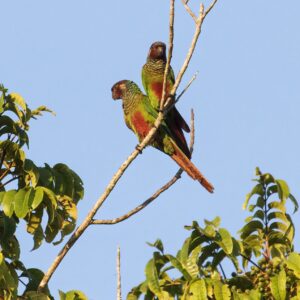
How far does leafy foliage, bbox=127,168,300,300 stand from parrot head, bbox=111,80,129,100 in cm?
381

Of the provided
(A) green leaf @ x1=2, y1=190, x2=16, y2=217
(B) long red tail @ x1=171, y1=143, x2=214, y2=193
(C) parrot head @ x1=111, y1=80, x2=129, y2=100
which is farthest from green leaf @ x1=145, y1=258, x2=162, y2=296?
(C) parrot head @ x1=111, y1=80, x2=129, y2=100

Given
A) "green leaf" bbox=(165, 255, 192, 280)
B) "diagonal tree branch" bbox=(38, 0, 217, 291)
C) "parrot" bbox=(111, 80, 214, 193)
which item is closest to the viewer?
"green leaf" bbox=(165, 255, 192, 280)

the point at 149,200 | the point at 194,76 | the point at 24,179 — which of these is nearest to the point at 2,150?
the point at 24,179

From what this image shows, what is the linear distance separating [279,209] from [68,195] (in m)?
1.62

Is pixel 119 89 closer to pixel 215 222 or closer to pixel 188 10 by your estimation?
pixel 188 10

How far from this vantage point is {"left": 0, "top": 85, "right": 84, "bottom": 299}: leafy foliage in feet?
15.1

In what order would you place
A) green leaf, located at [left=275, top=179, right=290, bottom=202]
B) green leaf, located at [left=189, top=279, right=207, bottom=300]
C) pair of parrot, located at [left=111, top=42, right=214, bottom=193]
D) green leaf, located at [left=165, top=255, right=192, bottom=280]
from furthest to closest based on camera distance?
1. pair of parrot, located at [left=111, top=42, right=214, bottom=193]
2. green leaf, located at [left=275, top=179, right=290, bottom=202]
3. green leaf, located at [left=165, top=255, right=192, bottom=280]
4. green leaf, located at [left=189, top=279, right=207, bottom=300]

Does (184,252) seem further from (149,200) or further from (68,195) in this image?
(68,195)

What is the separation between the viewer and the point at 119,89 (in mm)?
7977

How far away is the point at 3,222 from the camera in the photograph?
4672 mm

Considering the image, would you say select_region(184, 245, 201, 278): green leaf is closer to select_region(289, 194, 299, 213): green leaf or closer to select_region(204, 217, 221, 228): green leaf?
select_region(204, 217, 221, 228): green leaf

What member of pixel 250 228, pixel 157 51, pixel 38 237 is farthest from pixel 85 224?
pixel 157 51

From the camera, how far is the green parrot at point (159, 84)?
731cm

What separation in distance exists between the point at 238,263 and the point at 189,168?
103 inches
